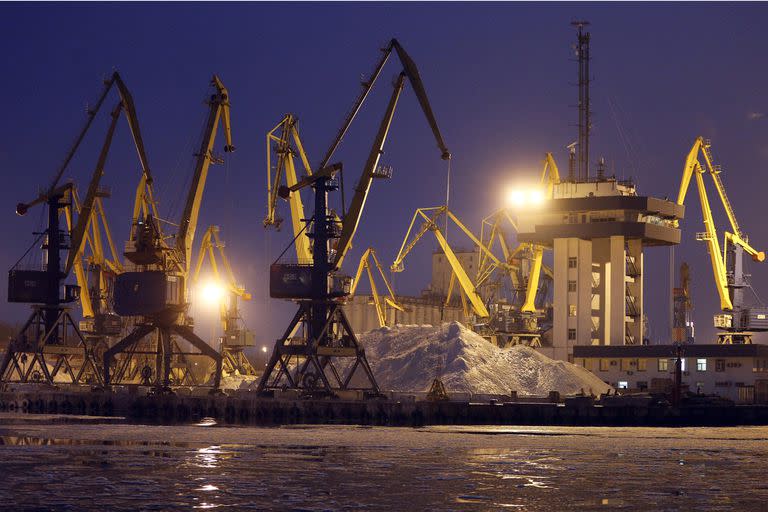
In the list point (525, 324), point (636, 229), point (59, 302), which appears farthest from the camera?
point (525, 324)

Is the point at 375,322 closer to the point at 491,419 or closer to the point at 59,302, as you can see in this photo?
the point at 59,302

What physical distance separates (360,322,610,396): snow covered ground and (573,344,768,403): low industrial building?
956cm

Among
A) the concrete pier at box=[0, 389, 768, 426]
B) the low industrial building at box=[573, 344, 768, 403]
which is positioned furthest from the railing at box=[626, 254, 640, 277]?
the concrete pier at box=[0, 389, 768, 426]

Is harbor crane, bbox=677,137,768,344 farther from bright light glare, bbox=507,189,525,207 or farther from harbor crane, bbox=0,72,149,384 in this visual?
harbor crane, bbox=0,72,149,384

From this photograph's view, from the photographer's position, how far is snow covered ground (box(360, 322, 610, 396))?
325 ft

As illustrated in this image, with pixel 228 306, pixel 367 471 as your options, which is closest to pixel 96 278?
pixel 228 306

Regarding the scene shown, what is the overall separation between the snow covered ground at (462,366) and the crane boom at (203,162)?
18.5 meters

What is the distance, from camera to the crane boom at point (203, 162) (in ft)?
348

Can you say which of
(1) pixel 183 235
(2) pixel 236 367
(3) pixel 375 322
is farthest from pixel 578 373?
(3) pixel 375 322

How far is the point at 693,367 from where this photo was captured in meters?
116

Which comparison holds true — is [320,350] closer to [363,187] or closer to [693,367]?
[363,187]

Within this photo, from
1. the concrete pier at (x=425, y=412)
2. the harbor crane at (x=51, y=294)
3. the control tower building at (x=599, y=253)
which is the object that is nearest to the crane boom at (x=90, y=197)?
the harbor crane at (x=51, y=294)

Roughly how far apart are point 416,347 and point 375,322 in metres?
79.4

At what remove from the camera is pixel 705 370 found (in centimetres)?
11569
